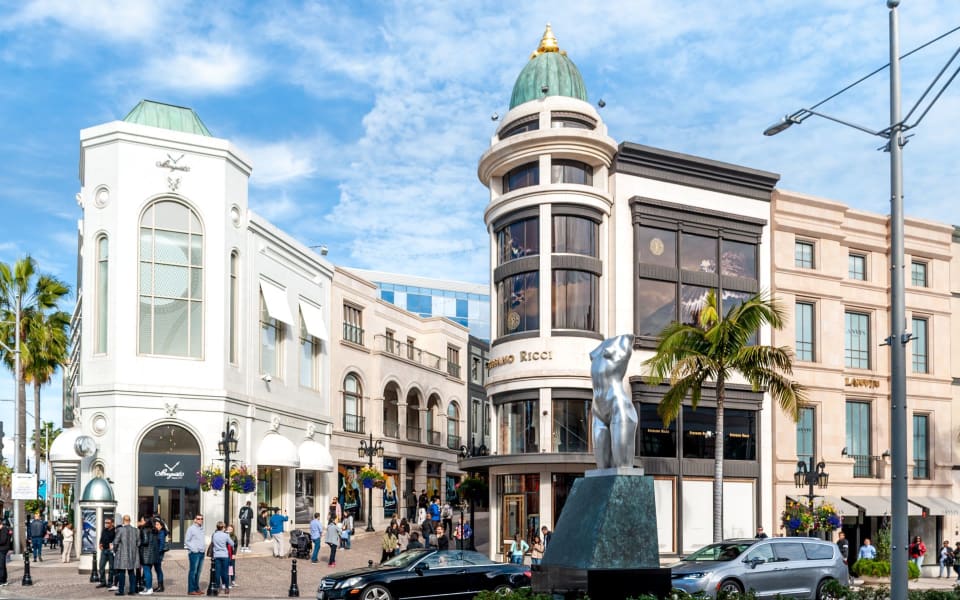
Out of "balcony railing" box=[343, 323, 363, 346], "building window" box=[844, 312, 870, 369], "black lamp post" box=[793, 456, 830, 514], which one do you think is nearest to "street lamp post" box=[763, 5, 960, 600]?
"black lamp post" box=[793, 456, 830, 514]

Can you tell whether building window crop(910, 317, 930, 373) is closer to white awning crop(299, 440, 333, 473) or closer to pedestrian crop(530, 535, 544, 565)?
pedestrian crop(530, 535, 544, 565)

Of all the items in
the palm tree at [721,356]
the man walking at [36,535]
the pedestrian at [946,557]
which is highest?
the palm tree at [721,356]

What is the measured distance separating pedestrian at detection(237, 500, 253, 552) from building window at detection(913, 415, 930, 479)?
90.3 feet

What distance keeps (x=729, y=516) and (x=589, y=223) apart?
12.3m

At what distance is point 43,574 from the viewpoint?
98.7 ft

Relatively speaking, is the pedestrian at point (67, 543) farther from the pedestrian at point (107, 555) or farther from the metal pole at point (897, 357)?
the metal pole at point (897, 357)

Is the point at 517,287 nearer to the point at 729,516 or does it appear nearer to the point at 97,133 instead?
the point at 729,516

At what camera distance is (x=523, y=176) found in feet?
128

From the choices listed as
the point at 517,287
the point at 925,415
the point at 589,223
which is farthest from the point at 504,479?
the point at 925,415

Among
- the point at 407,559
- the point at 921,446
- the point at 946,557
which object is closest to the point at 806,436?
the point at 921,446

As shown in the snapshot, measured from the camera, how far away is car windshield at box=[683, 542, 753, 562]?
864 inches

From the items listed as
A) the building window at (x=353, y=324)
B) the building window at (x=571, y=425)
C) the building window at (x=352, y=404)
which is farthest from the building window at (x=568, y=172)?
the building window at (x=352, y=404)

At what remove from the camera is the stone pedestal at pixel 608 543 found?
1584 cm

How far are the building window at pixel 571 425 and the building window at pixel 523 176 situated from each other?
794 centimetres
